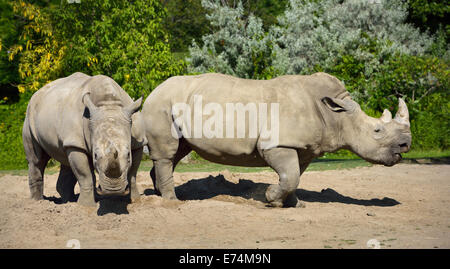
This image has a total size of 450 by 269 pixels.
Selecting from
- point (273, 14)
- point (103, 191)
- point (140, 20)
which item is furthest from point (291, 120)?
point (273, 14)

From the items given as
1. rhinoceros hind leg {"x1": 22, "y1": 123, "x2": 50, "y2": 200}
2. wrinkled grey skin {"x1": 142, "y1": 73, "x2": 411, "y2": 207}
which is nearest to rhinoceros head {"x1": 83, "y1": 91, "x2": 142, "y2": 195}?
wrinkled grey skin {"x1": 142, "y1": 73, "x2": 411, "y2": 207}

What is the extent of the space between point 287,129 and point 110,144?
248 centimetres

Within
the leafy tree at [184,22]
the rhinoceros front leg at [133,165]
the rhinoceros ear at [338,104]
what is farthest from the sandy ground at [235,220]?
the leafy tree at [184,22]

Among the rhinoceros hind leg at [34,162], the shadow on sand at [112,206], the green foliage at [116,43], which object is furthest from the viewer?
the green foliage at [116,43]

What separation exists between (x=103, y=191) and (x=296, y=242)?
7.57 ft

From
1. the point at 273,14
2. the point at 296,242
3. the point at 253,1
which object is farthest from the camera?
the point at 273,14

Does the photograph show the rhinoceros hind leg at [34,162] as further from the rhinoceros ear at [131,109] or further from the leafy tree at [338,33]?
the leafy tree at [338,33]

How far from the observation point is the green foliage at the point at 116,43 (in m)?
14.8

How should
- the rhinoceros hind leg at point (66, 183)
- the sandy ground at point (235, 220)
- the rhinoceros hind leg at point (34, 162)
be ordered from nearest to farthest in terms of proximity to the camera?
1. the sandy ground at point (235, 220)
2. the rhinoceros hind leg at point (34, 162)
3. the rhinoceros hind leg at point (66, 183)

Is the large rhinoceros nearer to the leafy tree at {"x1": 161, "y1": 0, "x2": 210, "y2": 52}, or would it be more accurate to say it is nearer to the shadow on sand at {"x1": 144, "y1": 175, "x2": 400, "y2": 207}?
the shadow on sand at {"x1": 144, "y1": 175, "x2": 400, "y2": 207}

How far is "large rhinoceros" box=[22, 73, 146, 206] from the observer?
6.60 m

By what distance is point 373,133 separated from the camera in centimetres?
785

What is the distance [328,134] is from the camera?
7.99m

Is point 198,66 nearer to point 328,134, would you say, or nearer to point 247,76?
point 247,76
